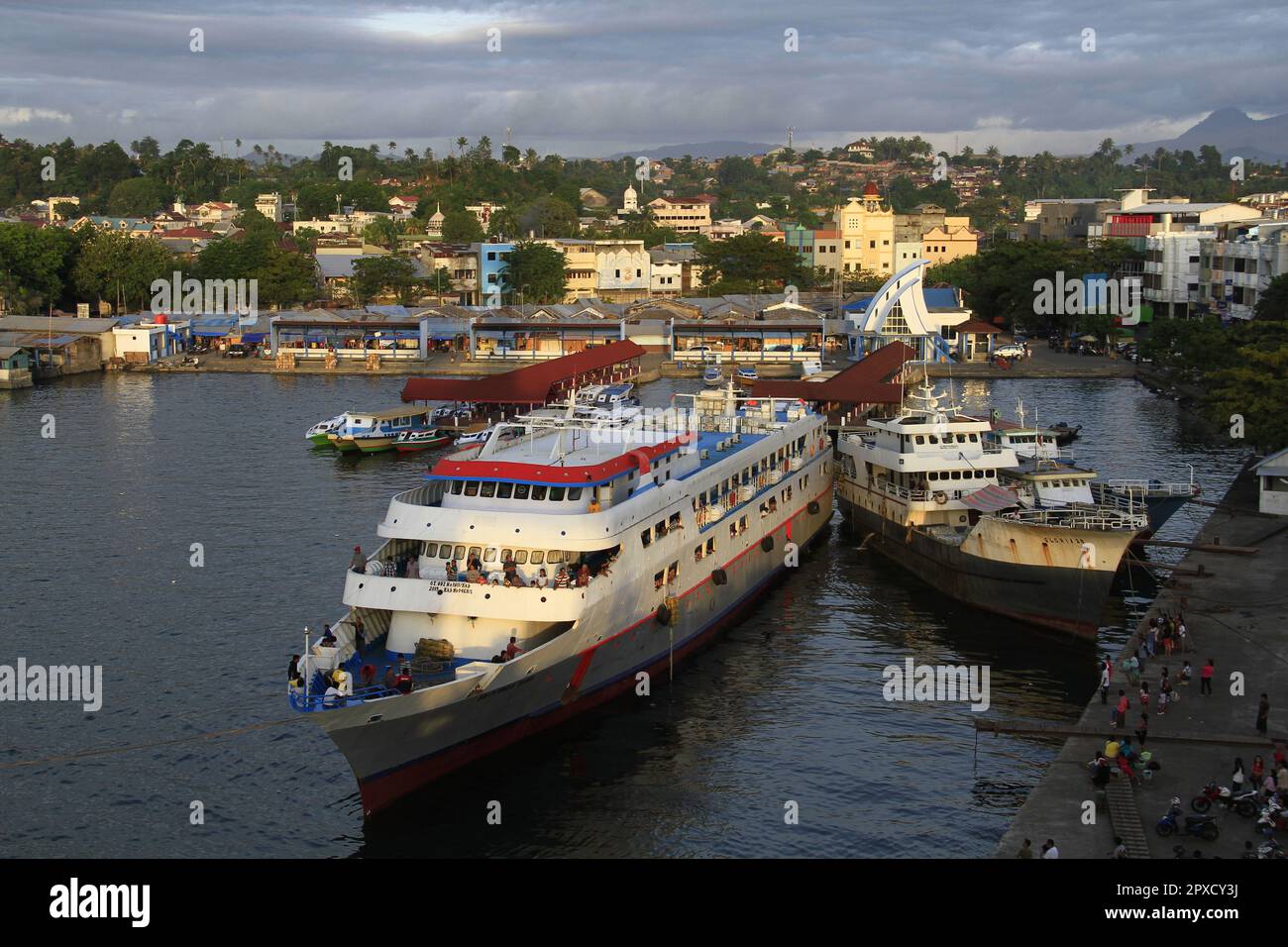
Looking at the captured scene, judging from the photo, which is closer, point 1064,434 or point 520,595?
point 520,595

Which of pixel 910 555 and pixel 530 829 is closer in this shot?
pixel 530 829

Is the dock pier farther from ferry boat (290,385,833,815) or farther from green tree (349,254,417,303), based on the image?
green tree (349,254,417,303)

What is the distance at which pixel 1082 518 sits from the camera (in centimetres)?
4428

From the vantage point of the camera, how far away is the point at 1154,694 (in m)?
34.3

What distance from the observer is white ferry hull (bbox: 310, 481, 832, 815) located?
30467 millimetres

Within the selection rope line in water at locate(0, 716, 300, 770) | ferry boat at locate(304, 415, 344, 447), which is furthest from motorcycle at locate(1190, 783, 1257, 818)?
ferry boat at locate(304, 415, 344, 447)

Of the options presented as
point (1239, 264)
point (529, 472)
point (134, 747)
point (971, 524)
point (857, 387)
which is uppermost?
point (1239, 264)

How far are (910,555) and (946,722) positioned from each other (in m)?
15.3

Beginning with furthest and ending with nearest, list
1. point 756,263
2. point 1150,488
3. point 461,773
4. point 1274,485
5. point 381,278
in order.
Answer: point 756,263
point 381,278
point 1274,485
point 1150,488
point 461,773

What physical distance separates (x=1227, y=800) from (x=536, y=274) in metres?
132

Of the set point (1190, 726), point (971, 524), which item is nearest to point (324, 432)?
point (971, 524)

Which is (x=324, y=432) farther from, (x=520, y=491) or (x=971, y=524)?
(x=520, y=491)

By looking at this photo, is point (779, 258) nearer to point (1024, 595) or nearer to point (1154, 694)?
point (1024, 595)
